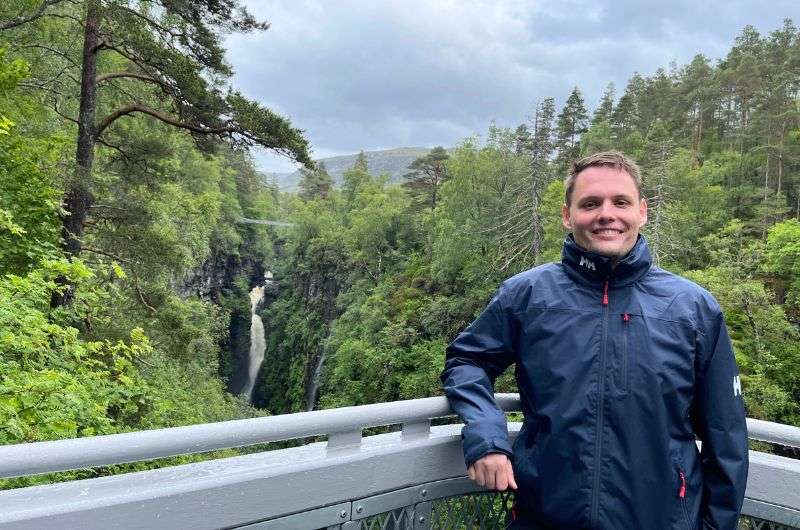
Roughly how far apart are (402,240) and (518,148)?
9.74 metres

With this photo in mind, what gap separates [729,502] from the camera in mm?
1395

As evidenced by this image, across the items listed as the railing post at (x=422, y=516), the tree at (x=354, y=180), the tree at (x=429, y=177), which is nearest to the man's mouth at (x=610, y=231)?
the railing post at (x=422, y=516)

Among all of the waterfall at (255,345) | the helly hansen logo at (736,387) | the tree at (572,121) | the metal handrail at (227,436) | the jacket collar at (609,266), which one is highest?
the tree at (572,121)

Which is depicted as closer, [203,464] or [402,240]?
[203,464]

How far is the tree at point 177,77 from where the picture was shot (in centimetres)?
820

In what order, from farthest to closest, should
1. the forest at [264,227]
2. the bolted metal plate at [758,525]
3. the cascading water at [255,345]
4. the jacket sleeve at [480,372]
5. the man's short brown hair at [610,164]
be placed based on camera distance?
1. the cascading water at [255,345]
2. the forest at [264,227]
3. the bolted metal plate at [758,525]
4. the man's short brown hair at [610,164]
5. the jacket sleeve at [480,372]

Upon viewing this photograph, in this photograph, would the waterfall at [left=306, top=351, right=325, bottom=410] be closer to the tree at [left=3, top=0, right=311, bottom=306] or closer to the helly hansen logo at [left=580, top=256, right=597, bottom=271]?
the tree at [left=3, top=0, right=311, bottom=306]

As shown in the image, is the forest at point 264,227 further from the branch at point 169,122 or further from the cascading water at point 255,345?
the cascading water at point 255,345

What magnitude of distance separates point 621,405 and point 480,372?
16.0 inches

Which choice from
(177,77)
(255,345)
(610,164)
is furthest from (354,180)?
(610,164)

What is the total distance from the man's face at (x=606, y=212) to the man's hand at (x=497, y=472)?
646 millimetres

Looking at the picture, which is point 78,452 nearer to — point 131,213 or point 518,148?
point 131,213

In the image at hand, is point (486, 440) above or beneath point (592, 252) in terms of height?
beneath

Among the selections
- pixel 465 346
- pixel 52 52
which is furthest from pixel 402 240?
pixel 465 346
